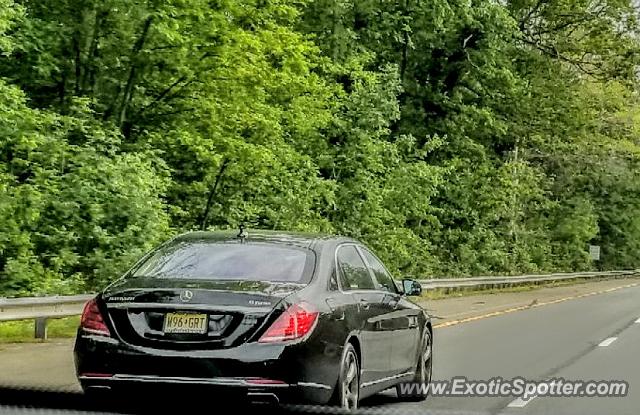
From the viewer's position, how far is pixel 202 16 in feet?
71.6

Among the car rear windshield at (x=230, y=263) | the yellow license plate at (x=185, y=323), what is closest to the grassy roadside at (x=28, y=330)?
the car rear windshield at (x=230, y=263)

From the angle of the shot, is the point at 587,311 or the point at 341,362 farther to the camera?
the point at 587,311

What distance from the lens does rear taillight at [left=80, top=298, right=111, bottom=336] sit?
7.43 meters

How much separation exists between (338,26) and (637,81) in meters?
14.5

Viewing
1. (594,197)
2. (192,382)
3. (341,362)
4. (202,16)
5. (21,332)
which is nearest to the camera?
(192,382)

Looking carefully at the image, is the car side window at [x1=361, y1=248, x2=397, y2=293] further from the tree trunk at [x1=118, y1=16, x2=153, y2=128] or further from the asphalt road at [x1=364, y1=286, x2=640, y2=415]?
the tree trunk at [x1=118, y1=16, x2=153, y2=128]

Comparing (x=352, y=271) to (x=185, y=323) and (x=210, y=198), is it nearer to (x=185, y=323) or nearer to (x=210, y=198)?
(x=185, y=323)

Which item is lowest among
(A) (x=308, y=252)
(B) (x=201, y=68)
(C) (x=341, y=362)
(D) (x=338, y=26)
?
(C) (x=341, y=362)

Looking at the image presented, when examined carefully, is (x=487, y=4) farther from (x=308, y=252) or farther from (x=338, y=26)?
(x=308, y=252)

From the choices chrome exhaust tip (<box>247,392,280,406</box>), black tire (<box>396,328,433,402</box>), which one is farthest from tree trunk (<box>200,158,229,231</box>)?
chrome exhaust tip (<box>247,392,280,406</box>)

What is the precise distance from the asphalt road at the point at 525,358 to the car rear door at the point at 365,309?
365 mm

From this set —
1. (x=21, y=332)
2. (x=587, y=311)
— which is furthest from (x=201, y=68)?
(x=587, y=311)

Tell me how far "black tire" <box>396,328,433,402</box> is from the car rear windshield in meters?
2.46

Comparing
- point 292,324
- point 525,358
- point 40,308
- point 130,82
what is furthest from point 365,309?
point 130,82
